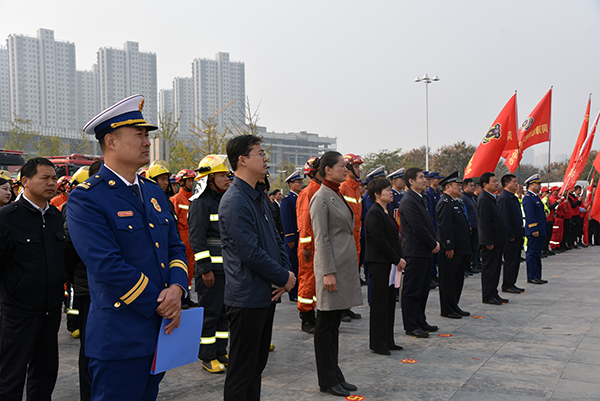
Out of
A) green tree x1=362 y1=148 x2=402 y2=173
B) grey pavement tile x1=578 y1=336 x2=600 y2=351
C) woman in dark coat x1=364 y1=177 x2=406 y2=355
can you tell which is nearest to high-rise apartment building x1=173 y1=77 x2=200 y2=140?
green tree x1=362 y1=148 x2=402 y2=173

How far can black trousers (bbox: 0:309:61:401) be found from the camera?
355 cm

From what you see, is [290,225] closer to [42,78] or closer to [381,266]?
[381,266]

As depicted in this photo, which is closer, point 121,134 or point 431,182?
point 121,134

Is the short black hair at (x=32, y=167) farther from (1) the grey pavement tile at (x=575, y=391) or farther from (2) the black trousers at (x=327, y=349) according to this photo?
(1) the grey pavement tile at (x=575, y=391)

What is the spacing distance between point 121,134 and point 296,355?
3749 mm

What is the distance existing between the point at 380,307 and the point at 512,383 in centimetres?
152

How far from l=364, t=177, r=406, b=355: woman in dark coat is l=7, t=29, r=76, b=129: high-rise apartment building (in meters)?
118

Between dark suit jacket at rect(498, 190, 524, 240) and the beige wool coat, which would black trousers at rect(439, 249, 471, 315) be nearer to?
dark suit jacket at rect(498, 190, 524, 240)

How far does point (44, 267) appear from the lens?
3723mm

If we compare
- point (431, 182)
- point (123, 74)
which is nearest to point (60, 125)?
point (123, 74)

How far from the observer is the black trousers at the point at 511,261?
9406 millimetres

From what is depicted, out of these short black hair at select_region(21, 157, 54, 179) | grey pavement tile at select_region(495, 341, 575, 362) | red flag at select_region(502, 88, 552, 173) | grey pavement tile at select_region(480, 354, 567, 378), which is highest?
red flag at select_region(502, 88, 552, 173)

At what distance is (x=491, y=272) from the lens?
8.47m

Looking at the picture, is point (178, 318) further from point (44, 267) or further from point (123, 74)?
point (123, 74)
